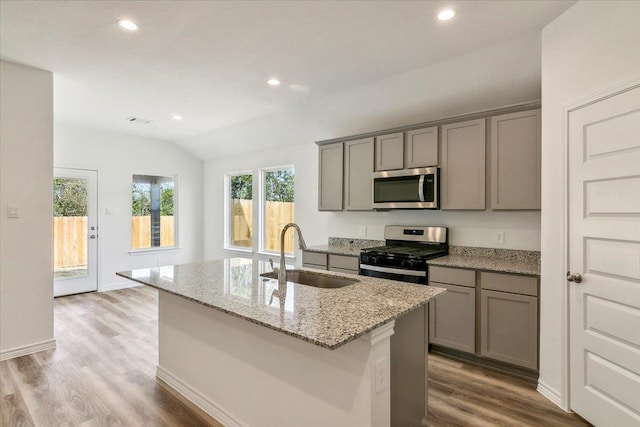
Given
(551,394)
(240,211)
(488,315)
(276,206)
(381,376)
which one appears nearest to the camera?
(381,376)

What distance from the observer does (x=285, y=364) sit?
1.74 meters

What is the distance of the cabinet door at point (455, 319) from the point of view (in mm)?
2943

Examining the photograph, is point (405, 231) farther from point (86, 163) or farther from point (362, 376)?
point (86, 163)

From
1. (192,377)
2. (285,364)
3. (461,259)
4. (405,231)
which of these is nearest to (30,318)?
(192,377)

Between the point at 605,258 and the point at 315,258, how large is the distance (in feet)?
9.18

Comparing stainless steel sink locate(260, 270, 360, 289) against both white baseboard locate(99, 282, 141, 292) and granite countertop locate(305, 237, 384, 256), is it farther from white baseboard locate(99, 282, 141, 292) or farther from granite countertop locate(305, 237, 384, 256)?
white baseboard locate(99, 282, 141, 292)

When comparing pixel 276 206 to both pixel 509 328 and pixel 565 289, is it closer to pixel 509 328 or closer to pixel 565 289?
pixel 509 328

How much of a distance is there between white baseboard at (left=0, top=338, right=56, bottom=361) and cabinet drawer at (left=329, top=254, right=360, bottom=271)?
2956mm

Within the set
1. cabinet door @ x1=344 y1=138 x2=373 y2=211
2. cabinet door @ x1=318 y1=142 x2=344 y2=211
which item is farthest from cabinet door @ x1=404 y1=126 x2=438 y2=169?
cabinet door @ x1=318 y1=142 x2=344 y2=211

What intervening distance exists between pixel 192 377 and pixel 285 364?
40.6 inches

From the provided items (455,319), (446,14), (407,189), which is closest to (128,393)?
(455,319)

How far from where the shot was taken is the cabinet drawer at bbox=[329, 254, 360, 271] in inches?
150

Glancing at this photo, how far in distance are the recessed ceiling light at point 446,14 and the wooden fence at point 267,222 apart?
11.9 ft

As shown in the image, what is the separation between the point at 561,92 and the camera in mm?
2371
